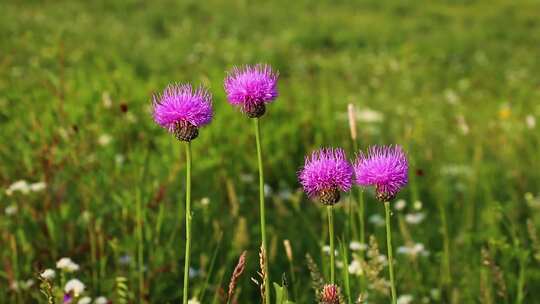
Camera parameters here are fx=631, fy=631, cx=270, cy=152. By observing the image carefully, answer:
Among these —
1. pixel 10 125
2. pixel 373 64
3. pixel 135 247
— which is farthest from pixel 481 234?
pixel 373 64

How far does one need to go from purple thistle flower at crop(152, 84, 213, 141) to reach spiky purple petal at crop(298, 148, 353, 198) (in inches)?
9.1

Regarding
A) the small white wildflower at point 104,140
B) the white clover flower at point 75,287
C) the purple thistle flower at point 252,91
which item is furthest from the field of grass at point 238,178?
the purple thistle flower at point 252,91

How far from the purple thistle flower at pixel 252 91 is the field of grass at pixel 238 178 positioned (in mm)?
Answer: 375

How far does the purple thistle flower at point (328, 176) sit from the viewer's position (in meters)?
1.27

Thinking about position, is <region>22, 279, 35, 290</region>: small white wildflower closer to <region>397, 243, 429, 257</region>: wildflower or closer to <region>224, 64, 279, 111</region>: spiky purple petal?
<region>224, 64, 279, 111</region>: spiky purple petal

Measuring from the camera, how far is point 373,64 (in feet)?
29.6

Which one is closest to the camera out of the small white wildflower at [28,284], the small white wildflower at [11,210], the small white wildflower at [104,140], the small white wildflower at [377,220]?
the small white wildflower at [28,284]

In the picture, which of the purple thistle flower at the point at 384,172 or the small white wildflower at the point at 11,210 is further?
the small white wildflower at the point at 11,210

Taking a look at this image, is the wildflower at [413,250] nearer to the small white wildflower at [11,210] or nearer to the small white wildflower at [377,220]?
the small white wildflower at [377,220]

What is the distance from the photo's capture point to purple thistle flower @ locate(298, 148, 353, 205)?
49.8 inches

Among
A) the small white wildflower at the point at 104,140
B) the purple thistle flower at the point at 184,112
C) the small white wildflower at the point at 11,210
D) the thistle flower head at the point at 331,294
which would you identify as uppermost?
the small white wildflower at the point at 104,140

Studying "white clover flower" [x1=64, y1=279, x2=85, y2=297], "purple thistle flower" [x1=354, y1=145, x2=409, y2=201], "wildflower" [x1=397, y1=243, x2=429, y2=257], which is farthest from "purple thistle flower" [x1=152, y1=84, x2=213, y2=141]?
"wildflower" [x1=397, y1=243, x2=429, y2=257]

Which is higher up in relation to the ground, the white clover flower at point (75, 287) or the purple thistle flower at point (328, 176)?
the purple thistle flower at point (328, 176)

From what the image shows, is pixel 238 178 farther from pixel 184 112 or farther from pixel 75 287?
pixel 184 112
